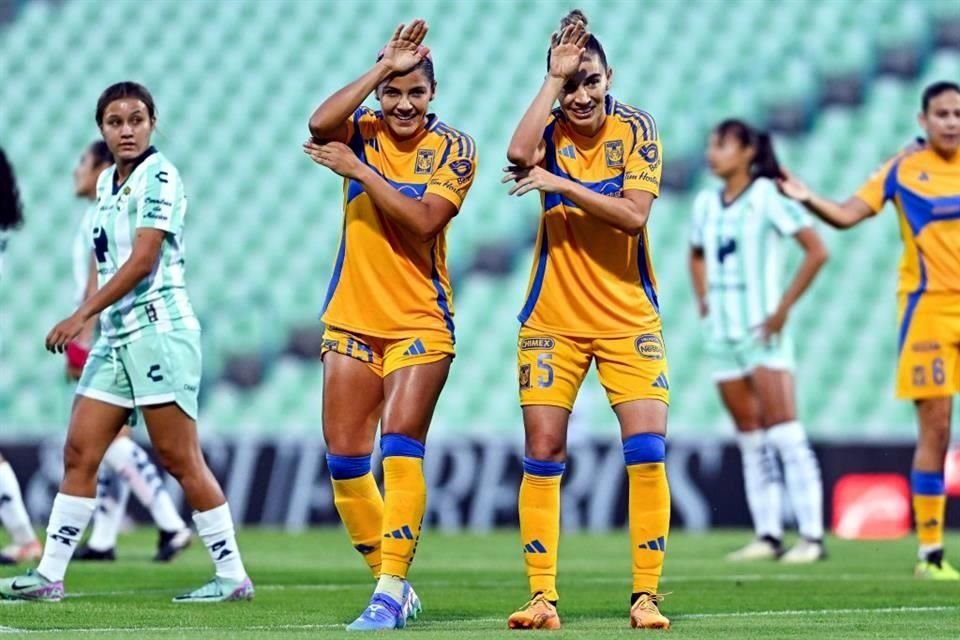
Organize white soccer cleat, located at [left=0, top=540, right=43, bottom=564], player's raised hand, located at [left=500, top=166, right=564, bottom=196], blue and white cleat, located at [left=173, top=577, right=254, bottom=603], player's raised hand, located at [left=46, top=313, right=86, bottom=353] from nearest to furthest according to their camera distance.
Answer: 1. player's raised hand, located at [left=500, top=166, right=564, bottom=196]
2. player's raised hand, located at [left=46, top=313, right=86, bottom=353]
3. blue and white cleat, located at [left=173, top=577, right=254, bottom=603]
4. white soccer cleat, located at [left=0, top=540, right=43, bottom=564]

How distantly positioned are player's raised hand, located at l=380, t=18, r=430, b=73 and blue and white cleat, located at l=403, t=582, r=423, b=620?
172cm

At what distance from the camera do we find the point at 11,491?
8.58 metres

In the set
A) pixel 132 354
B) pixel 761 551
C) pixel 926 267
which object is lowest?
pixel 761 551

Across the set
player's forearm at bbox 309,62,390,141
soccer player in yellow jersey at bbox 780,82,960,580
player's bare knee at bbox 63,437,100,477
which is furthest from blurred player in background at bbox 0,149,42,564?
soccer player in yellow jersey at bbox 780,82,960,580

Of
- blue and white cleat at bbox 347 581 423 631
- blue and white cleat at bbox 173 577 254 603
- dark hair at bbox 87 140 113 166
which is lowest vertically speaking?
blue and white cleat at bbox 173 577 254 603

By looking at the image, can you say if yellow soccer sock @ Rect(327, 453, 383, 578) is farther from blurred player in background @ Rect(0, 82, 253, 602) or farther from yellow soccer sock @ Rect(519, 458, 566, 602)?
blurred player in background @ Rect(0, 82, 253, 602)

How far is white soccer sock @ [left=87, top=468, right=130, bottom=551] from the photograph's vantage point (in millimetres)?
9727

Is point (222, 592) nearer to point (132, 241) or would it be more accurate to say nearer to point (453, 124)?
point (132, 241)

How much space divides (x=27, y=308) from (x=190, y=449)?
1017 cm

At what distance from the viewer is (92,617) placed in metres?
6.22

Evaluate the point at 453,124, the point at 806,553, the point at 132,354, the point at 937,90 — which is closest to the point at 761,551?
the point at 806,553

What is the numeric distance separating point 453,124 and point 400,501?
11946mm

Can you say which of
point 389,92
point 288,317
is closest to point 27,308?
point 288,317

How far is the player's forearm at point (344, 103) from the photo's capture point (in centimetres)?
590
